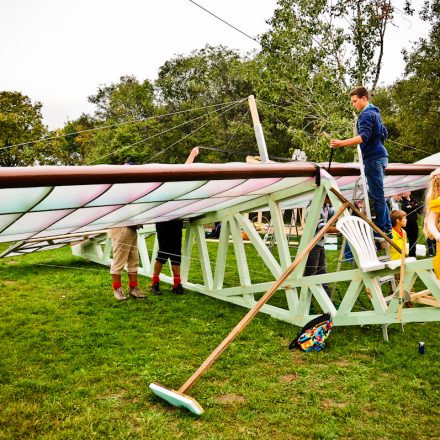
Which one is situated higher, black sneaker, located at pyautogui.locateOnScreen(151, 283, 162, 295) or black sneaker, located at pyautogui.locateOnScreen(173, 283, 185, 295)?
black sneaker, located at pyautogui.locateOnScreen(151, 283, 162, 295)

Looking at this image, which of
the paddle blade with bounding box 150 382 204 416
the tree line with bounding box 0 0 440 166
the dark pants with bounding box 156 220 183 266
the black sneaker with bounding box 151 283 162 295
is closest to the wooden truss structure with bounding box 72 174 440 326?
the dark pants with bounding box 156 220 183 266

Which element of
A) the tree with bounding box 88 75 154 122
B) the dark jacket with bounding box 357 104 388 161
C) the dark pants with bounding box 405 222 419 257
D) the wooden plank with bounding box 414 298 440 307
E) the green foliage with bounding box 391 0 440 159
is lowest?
the dark pants with bounding box 405 222 419 257

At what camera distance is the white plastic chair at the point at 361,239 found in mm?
4246

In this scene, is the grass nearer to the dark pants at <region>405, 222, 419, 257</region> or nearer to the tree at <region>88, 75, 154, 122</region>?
the dark pants at <region>405, 222, 419, 257</region>

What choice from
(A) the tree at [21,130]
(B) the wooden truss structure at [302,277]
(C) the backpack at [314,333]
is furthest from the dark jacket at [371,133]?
(A) the tree at [21,130]

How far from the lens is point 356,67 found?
2041 cm

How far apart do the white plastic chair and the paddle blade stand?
2194 millimetres

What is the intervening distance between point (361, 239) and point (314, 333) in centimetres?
117

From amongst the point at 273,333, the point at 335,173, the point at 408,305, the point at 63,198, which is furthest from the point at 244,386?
the point at 408,305

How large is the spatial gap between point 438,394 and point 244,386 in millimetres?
1709

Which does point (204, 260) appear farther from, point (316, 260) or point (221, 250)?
point (316, 260)

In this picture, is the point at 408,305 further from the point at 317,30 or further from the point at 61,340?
the point at 317,30

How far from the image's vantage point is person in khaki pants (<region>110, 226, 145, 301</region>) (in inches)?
267

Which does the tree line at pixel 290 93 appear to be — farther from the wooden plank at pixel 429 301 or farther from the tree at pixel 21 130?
the wooden plank at pixel 429 301
